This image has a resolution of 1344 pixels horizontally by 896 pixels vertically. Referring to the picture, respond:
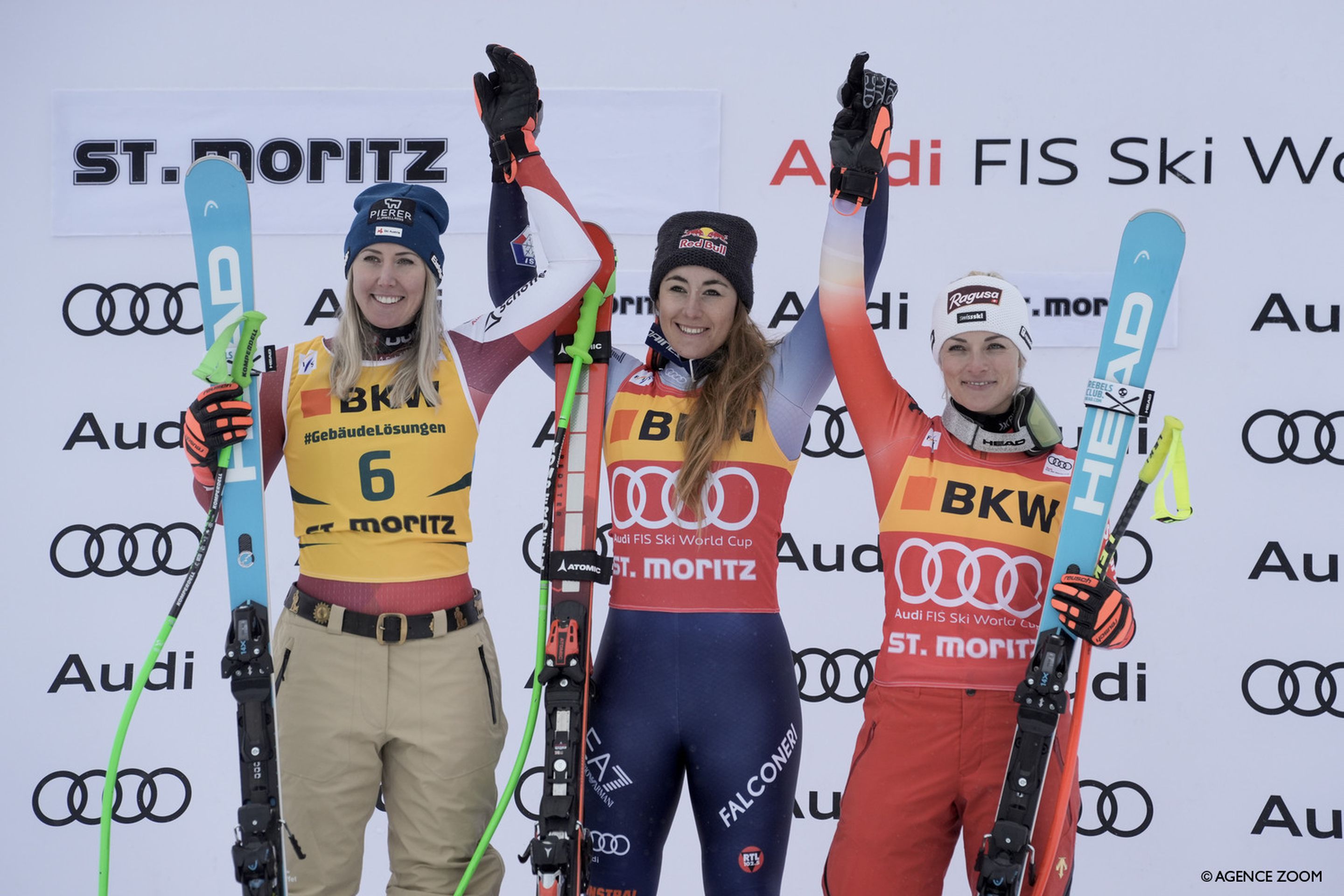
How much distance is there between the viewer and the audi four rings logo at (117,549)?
12.9ft

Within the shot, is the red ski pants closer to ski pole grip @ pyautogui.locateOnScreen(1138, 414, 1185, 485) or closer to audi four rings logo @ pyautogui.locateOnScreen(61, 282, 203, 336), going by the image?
ski pole grip @ pyautogui.locateOnScreen(1138, 414, 1185, 485)

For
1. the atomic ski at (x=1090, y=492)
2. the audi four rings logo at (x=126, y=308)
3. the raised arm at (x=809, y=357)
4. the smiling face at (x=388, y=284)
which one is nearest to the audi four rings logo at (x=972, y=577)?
the atomic ski at (x=1090, y=492)

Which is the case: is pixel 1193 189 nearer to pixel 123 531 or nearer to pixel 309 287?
pixel 309 287

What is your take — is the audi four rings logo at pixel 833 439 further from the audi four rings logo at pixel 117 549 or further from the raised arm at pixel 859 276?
the audi four rings logo at pixel 117 549

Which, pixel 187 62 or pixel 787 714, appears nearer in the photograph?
pixel 787 714

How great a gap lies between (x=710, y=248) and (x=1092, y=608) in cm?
109

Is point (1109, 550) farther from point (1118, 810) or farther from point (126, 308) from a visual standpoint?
point (126, 308)

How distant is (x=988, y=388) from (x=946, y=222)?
1664mm

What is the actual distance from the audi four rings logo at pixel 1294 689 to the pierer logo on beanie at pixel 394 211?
306 centimetres

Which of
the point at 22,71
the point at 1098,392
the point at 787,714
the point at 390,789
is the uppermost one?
the point at 22,71

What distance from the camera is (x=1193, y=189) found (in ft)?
12.4

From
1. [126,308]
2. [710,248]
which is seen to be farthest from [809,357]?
[126,308]

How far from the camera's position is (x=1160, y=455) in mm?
2229

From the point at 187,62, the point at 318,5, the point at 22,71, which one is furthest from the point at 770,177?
the point at 22,71
